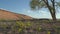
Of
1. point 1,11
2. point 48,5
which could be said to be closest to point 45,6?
point 48,5

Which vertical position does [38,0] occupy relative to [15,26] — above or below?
below

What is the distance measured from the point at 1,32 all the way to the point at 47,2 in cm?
1607

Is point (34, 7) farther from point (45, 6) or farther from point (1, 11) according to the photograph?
point (1, 11)

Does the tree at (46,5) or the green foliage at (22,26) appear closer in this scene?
the green foliage at (22,26)

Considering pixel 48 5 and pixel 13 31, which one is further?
pixel 48 5

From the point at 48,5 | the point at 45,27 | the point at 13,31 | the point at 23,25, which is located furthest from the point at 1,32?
the point at 48,5

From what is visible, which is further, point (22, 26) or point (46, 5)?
point (46, 5)

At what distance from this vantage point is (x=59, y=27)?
5.79m

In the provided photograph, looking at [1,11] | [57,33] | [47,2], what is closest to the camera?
[57,33]

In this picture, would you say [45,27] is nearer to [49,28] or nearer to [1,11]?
[49,28]

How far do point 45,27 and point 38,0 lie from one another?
1679 cm

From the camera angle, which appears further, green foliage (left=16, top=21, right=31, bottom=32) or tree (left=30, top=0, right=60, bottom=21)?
tree (left=30, top=0, right=60, bottom=21)

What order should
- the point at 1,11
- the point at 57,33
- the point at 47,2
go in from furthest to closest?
the point at 1,11
the point at 47,2
the point at 57,33

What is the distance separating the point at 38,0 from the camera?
22438 millimetres
